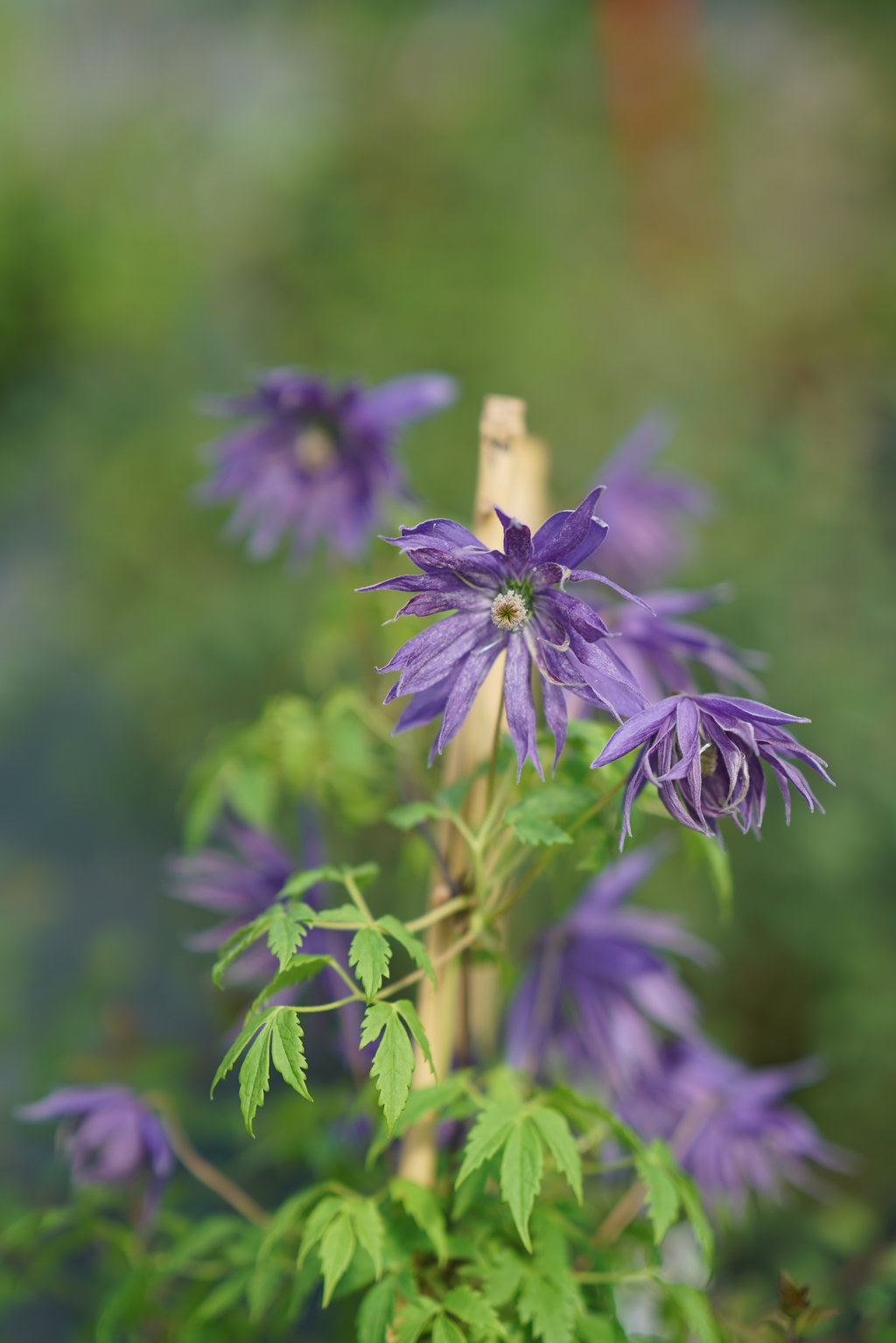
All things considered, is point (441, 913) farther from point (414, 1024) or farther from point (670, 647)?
point (670, 647)

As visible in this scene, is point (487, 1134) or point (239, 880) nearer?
point (487, 1134)

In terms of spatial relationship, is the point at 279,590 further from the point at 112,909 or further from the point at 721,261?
the point at 721,261

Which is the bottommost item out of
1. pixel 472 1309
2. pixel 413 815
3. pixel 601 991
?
pixel 472 1309

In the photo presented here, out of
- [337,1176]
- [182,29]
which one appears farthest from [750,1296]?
[182,29]

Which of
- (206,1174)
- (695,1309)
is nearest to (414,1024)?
(695,1309)

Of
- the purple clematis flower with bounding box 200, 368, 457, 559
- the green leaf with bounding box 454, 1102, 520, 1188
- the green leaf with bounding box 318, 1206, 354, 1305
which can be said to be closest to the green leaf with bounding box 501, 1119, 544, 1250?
the green leaf with bounding box 454, 1102, 520, 1188

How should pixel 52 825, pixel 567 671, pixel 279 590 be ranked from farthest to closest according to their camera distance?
1. pixel 52 825
2. pixel 279 590
3. pixel 567 671
